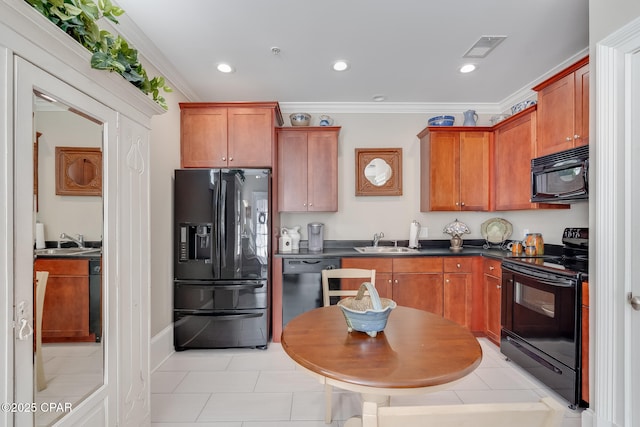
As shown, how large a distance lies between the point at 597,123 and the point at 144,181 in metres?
2.58

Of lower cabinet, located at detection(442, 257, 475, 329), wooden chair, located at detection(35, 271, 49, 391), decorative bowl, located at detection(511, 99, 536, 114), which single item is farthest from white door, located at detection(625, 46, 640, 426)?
wooden chair, located at detection(35, 271, 49, 391)

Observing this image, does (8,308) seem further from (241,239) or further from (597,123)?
(597,123)

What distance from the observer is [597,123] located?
1.68 metres

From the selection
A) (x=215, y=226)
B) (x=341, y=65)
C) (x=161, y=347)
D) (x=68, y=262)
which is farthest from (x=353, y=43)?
(x=161, y=347)

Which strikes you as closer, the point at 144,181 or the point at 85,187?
the point at 85,187

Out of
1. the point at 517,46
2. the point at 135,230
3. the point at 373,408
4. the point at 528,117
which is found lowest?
the point at 373,408

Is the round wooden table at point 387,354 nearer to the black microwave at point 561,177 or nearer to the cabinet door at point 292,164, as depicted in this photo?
the black microwave at point 561,177

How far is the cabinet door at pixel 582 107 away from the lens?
2.13 meters

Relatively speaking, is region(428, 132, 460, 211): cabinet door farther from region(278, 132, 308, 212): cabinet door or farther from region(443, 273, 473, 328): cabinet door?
region(278, 132, 308, 212): cabinet door

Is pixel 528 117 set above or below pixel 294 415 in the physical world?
above

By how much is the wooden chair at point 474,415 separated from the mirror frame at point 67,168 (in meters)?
1.26

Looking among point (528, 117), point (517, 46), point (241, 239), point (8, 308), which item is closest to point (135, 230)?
point (8, 308)

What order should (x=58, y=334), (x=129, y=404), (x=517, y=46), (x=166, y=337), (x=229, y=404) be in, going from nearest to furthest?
(x=58, y=334), (x=129, y=404), (x=229, y=404), (x=517, y=46), (x=166, y=337)

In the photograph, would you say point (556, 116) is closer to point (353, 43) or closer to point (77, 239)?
point (353, 43)
